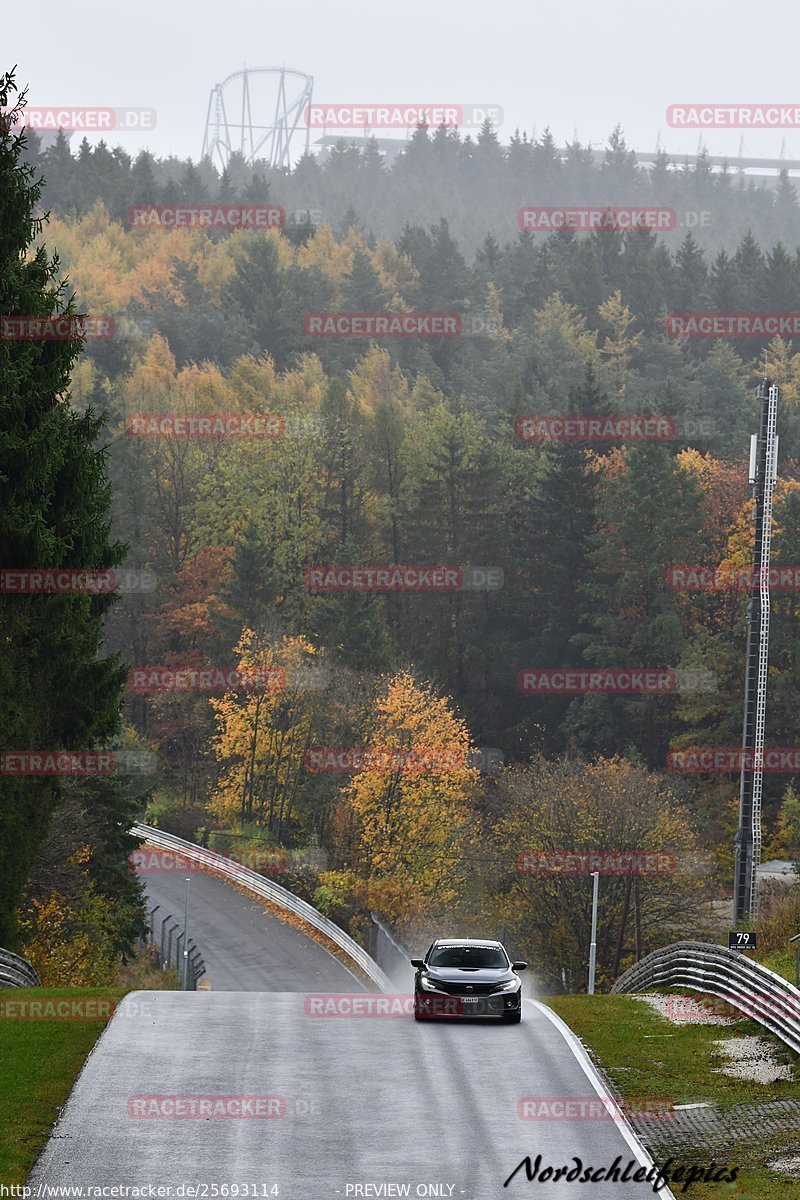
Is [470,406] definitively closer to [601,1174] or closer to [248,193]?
[248,193]

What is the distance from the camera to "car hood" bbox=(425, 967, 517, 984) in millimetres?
25922

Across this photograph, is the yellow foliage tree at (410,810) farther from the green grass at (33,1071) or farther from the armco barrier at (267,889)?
the green grass at (33,1071)

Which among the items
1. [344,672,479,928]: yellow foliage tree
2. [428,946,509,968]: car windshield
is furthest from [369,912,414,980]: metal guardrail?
[428,946,509,968]: car windshield

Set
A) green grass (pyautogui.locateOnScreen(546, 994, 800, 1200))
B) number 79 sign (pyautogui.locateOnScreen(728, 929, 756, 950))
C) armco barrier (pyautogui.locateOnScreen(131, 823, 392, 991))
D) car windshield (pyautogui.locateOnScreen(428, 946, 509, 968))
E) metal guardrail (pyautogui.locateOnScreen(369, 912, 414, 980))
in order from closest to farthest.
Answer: green grass (pyautogui.locateOnScreen(546, 994, 800, 1200)) → car windshield (pyautogui.locateOnScreen(428, 946, 509, 968)) → number 79 sign (pyautogui.locateOnScreen(728, 929, 756, 950)) → metal guardrail (pyautogui.locateOnScreen(369, 912, 414, 980)) → armco barrier (pyautogui.locateOnScreen(131, 823, 392, 991))

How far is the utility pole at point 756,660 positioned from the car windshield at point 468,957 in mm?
11642

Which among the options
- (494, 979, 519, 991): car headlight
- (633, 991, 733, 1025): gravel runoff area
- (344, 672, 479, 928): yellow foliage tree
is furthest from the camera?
(344, 672, 479, 928): yellow foliage tree

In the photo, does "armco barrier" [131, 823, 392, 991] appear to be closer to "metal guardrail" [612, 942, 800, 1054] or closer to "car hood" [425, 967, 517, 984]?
"metal guardrail" [612, 942, 800, 1054]

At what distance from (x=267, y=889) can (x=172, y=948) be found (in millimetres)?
9464

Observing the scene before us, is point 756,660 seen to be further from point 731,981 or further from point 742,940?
point 731,981

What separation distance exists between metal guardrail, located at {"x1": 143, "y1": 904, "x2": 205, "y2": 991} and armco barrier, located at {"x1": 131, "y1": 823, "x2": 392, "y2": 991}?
3603 mm

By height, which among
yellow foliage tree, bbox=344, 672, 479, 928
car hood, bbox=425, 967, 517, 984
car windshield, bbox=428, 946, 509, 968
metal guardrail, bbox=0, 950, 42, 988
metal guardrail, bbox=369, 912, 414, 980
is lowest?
metal guardrail, bbox=369, 912, 414, 980

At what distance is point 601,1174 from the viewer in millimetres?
17406

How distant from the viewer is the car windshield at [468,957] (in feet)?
87.4

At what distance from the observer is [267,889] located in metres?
71.2
